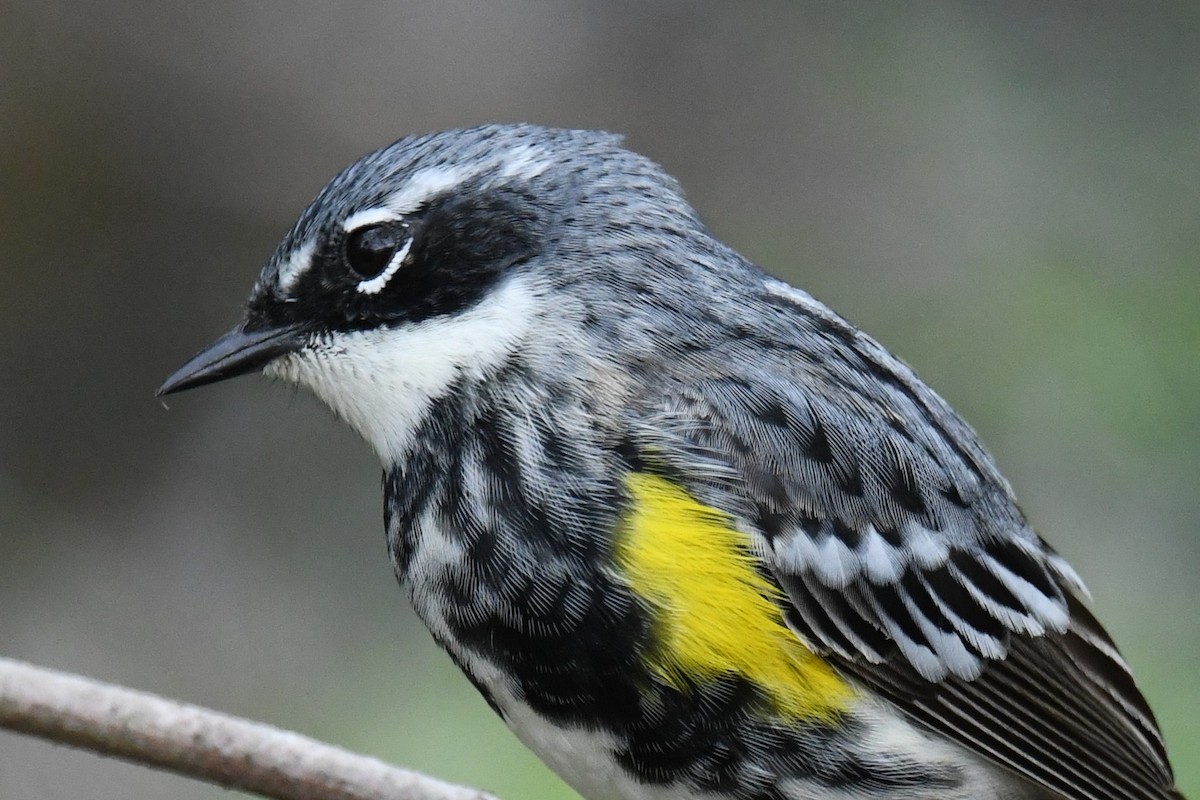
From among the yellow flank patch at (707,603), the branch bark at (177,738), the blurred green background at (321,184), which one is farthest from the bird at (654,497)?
the blurred green background at (321,184)

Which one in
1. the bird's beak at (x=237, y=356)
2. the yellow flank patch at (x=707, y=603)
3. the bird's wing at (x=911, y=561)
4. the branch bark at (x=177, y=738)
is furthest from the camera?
the bird's beak at (x=237, y=356)

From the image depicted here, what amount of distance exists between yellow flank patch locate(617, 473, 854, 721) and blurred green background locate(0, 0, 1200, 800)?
133 inches

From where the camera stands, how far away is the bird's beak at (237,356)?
326cm

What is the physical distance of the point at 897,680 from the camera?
326cm

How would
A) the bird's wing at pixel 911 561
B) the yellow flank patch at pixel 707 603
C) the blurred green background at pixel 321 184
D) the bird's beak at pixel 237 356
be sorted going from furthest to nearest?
the blurred green background at pixel 321 184, the bird's beak at pixel 237 356, the bird's wing at pixel 911 561, the yellow flank patch at pixel 707 603

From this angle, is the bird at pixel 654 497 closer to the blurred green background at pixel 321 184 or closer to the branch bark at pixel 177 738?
the branch bark at pixel 177 738

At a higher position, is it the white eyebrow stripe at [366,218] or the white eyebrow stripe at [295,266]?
the white eyebrow stripe at [366,218]

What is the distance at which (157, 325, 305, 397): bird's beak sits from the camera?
3.26 meters

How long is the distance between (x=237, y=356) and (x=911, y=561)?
4.71 ft

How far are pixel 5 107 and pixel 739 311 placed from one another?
5062 millimetres

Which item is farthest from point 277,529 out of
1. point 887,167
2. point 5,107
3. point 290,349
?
point 290,349

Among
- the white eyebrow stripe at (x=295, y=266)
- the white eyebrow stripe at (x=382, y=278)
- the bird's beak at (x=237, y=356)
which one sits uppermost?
the white eyebrow stripe at (x=382, y=278)

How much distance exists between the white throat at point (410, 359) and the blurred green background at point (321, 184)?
3.16 metres

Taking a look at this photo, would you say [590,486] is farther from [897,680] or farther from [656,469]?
[897,680]
